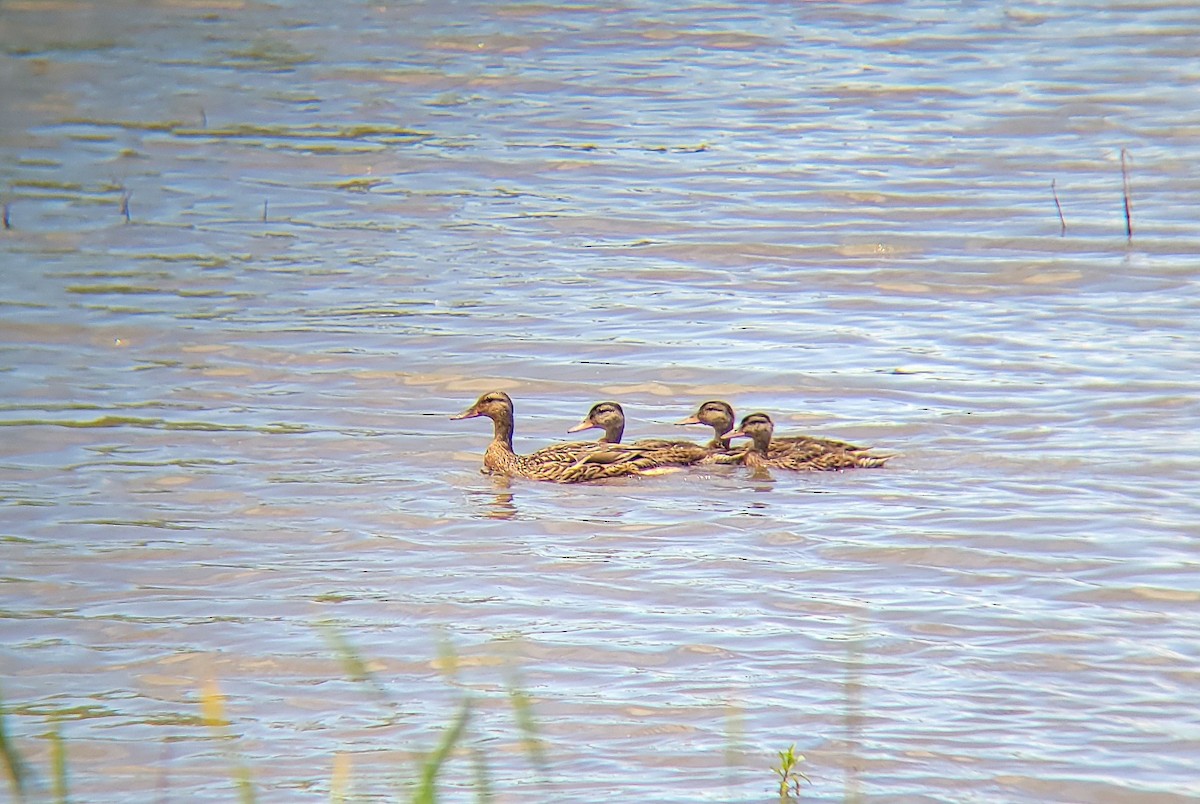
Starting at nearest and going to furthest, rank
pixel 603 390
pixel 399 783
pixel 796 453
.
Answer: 1. pixel 399 783
2. pixel 796 453
3. pixel 603 390

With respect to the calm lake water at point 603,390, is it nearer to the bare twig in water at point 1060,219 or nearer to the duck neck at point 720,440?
the bare twig in water at point 1060,219

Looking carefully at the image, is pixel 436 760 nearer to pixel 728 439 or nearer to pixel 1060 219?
pixel 728 439

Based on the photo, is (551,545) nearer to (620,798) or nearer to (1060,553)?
(1060,553)

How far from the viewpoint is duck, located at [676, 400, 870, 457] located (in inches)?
325

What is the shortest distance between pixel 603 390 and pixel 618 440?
0.85 metres

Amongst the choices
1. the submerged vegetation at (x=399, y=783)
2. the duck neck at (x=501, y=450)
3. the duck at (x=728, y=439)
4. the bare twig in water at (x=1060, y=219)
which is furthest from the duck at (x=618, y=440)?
the bare twig in water at (x=1060, y=219)

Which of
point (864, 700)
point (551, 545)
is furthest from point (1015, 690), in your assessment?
point (551, 545)

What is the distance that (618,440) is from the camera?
28.7 feet

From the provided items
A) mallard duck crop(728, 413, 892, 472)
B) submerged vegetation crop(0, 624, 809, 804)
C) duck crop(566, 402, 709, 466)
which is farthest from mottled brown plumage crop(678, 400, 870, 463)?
submerged vegetation crop(0, 624, 809, 804)

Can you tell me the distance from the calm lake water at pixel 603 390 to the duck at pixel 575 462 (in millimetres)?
109

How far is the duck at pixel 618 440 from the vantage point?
8.55 m

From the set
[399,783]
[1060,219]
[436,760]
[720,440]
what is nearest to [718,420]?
[720,440]

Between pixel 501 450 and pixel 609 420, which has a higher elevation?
pixel 609 420

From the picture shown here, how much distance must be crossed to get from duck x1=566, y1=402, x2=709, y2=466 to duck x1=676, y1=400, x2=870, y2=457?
10 cm
